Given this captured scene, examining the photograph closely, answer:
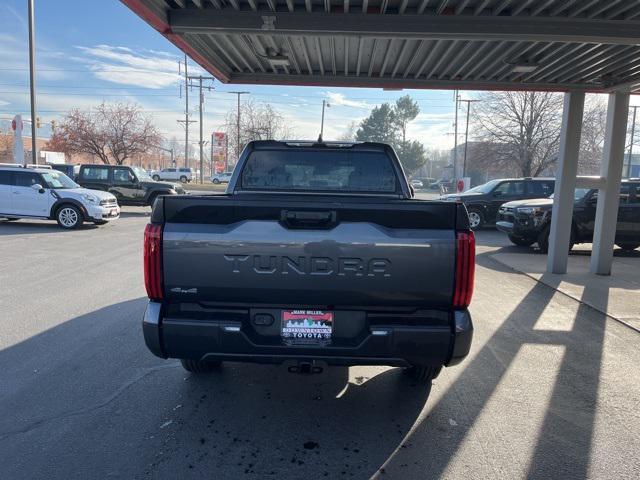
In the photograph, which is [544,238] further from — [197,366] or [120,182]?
[120,182]

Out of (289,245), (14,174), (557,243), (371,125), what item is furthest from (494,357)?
(371,125)

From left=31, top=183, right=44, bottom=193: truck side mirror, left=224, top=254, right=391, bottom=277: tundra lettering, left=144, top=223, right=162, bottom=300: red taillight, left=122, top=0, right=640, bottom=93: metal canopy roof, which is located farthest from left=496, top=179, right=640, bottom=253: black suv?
left=31, top=183, right=44, bottom=193: truck side mirror

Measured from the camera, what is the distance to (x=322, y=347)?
10.4ft

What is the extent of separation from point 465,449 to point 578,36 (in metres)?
5.17

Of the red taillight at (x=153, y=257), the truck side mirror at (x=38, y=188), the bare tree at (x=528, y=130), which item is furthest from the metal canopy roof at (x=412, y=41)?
the bare tree at (x=528, y=130)

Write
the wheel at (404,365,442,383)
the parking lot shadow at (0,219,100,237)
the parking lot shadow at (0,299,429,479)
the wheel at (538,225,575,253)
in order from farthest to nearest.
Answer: the parking lot shadow at (0,219,100,237), the wheel at (538,225,575,253), the wheel at (404,365,442,383), the parking lot shadow at (0,299,429,479)

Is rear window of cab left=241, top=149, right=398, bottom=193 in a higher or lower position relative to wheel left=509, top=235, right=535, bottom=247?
higher

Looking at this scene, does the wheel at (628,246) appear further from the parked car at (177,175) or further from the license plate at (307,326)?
the parked car at (177,175)

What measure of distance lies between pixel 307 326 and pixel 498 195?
1487cm

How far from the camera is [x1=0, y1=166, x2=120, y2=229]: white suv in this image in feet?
46.8

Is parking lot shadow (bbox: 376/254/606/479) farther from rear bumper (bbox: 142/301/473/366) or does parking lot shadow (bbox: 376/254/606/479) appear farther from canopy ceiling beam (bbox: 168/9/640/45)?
canopy ceiling beam (bbox: 168/9/640/45)

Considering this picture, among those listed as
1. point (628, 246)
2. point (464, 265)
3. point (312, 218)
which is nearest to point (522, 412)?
point (464, 265)

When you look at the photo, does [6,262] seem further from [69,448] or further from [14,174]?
Result: [69,448]

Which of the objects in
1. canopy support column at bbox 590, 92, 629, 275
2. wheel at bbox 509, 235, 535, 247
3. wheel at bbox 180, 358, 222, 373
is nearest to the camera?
wheel at bbox 180, 358, 222, 373
